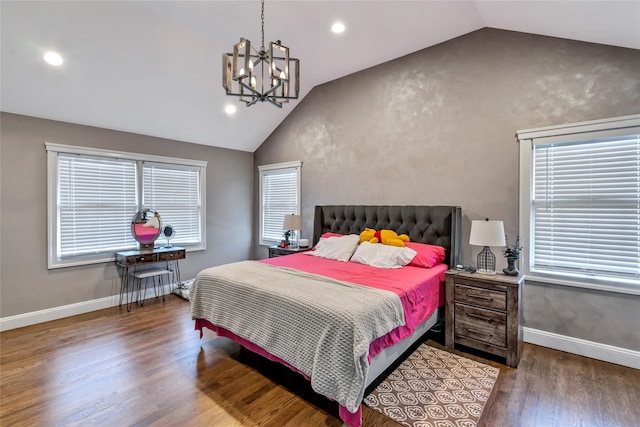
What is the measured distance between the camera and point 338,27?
3.25m

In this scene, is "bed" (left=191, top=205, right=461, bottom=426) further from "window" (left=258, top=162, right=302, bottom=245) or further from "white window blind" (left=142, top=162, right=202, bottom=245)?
"white window blind" (left=142, top=162, right=202, bottom=245)

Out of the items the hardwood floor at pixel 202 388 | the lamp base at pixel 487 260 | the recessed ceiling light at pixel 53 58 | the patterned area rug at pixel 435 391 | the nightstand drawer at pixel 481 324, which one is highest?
the recessed ceiling light at pixel 53 58

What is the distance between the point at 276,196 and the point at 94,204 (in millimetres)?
2822

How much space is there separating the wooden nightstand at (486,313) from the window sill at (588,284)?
1.41 feet

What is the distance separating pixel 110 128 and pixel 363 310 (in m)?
4.39

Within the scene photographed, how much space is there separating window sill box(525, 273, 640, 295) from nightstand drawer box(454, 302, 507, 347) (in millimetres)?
736

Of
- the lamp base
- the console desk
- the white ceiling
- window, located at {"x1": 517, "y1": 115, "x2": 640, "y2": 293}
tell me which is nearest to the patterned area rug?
the lamp base

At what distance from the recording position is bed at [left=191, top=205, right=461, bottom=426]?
1802 mm

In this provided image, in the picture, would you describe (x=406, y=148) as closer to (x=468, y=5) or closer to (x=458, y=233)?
(x=458, y=233)

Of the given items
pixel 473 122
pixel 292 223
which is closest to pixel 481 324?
pixel 473 122

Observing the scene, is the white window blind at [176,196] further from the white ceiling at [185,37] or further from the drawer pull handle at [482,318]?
the drawer pull handle at [482,318]

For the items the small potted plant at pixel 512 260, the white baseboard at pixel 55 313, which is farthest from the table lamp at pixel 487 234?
the white baseboard at pixel 55 313

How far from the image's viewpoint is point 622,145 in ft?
8.59

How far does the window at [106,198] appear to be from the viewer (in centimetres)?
376
